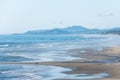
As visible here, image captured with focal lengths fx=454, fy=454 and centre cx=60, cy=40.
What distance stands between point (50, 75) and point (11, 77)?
252 cm

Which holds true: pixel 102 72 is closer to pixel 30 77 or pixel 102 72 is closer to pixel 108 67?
pixel 108 67

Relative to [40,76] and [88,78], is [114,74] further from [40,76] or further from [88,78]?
[40,76]

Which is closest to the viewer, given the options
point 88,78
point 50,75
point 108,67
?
point 88,78

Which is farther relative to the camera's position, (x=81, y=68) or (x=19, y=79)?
(x=81, y=68)

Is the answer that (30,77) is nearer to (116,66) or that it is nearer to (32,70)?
(32,70)

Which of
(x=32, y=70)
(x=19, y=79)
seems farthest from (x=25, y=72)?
(x=19, y=79)

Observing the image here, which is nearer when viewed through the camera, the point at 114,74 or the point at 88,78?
the point at 88,78

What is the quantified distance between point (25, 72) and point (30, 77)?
2942 mm

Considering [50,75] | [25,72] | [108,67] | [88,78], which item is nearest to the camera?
[88,78]

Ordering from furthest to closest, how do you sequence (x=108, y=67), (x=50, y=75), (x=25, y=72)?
(x=108, y=67), (x=25, y=72), (x=50, y=75)

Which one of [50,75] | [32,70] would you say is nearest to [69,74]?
[50,75]

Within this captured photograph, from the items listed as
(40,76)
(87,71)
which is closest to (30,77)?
(40,76)

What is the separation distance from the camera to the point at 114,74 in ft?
96.6

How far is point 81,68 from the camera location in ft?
112
